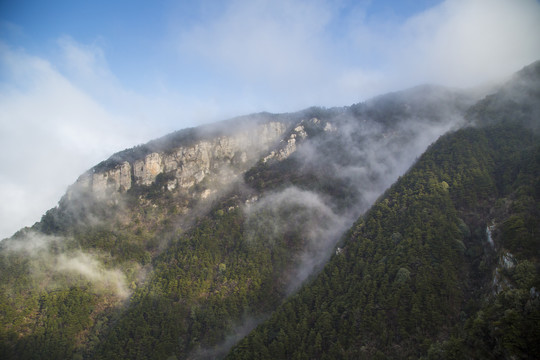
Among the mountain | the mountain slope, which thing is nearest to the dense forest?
the mountain slope

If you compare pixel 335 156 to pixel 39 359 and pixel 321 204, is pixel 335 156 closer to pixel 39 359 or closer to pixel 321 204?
pixel 321 204

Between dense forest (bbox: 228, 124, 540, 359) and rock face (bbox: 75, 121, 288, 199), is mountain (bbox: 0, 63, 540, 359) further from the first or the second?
rock face (bbox: 75, 121, 288, 199)

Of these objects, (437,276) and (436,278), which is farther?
(437,276)

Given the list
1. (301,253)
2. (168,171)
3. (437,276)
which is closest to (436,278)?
A: (437,276)

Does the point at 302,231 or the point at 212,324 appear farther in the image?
the point at 302,231

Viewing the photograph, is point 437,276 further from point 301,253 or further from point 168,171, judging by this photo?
point 168,171

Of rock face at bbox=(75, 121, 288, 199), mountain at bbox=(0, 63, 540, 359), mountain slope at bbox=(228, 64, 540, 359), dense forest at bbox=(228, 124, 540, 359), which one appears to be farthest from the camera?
rock face at bbox=(75, 121, 288, 199)

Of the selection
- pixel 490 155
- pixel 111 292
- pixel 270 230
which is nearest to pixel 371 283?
pixel 270 230

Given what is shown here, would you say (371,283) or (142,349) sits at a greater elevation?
(371,283)

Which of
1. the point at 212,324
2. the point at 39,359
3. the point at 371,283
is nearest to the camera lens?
the point at 371,283
